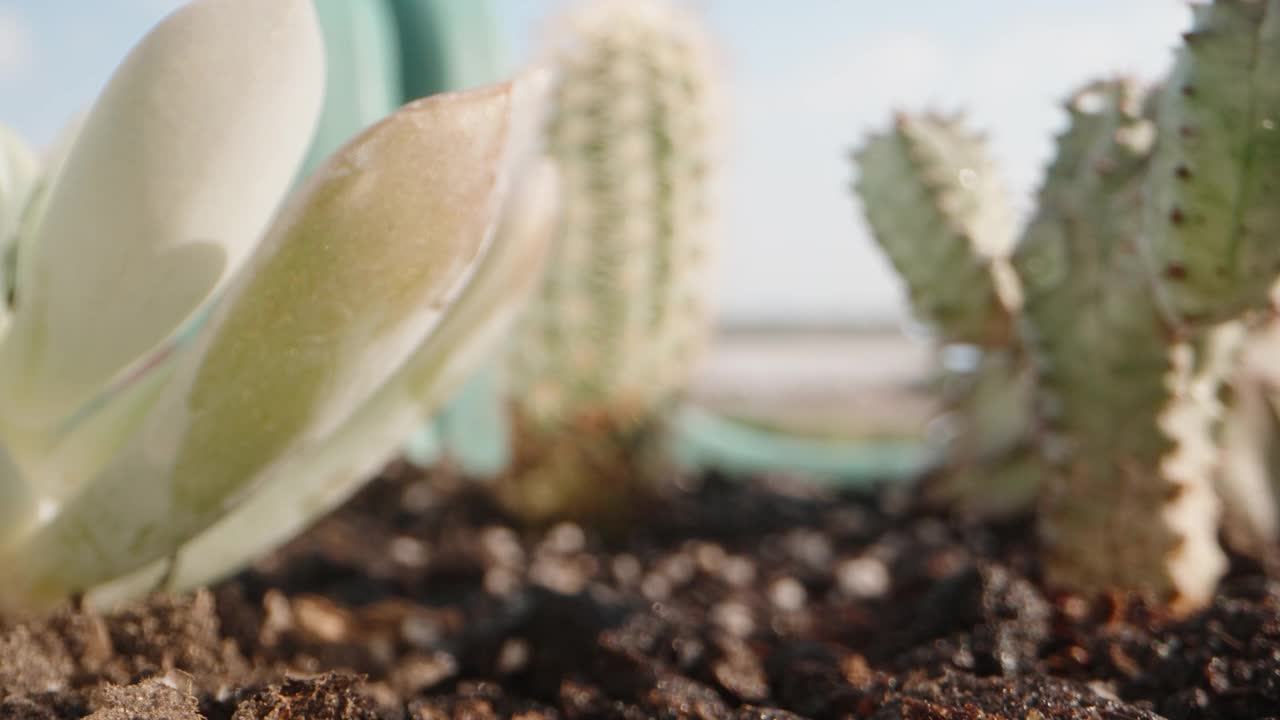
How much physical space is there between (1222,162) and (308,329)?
514 millimetres

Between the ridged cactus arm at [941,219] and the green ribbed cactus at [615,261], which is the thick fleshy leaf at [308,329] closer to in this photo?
the ridged cactus arm at [941,219]

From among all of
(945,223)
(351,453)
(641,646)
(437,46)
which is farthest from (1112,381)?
(437,46)

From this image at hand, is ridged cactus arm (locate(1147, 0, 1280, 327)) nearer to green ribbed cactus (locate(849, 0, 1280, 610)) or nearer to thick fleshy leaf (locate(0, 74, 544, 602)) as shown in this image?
green ribbed cactus (locate(849, 0, 1280, 610))

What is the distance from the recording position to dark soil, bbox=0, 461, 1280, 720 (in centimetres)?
54

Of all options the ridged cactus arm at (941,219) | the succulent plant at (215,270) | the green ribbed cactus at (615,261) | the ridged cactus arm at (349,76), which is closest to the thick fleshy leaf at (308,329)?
the succulent plant at (215,270)

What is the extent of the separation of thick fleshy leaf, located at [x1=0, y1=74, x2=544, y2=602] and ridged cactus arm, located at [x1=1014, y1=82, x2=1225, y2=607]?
429 millimetres

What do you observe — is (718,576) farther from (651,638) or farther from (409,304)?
(409,304)

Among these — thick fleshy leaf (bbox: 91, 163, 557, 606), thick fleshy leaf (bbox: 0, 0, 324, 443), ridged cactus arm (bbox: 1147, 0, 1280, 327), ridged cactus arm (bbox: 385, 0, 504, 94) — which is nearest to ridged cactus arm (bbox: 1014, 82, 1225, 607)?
ridged cactus arm (bbox: 1147, 0, 1280, 327)

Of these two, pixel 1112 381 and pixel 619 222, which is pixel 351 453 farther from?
pixel 619 222

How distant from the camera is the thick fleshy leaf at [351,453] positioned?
0.68m

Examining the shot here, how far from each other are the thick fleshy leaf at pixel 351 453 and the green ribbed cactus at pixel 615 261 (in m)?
0.61

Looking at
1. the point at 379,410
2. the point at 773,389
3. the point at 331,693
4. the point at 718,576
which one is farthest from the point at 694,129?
the point at 773,389

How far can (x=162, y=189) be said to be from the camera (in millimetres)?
538

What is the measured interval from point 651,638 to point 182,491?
0.33 metres
